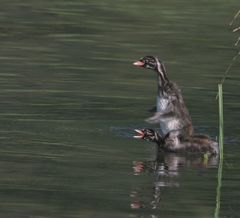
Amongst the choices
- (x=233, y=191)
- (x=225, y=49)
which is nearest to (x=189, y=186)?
(x=233, y=191)

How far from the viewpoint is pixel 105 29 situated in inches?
1081

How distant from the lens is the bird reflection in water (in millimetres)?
12329

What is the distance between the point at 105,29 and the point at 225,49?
2.94 m

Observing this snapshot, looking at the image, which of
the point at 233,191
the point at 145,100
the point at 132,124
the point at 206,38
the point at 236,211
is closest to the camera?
the point at 236,211

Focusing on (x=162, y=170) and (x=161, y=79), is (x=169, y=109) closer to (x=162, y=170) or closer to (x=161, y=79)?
(x=161, y=79)

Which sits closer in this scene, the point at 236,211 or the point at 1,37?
the point at 236,211

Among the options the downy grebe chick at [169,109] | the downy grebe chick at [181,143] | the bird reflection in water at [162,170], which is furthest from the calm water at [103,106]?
the downy grebe chick at [169,109]

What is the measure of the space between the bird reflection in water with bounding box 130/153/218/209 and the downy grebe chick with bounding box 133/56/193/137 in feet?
2.56

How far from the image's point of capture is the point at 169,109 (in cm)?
1691

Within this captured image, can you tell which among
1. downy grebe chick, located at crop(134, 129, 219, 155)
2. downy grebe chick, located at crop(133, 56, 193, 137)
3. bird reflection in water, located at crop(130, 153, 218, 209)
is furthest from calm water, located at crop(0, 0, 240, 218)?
downy grebe chick, located at crop(133, 56, 193, 137)

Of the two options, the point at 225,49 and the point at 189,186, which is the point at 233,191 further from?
the point at 225,49

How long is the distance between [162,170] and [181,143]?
156cm

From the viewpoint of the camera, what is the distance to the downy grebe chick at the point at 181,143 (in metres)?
15.7

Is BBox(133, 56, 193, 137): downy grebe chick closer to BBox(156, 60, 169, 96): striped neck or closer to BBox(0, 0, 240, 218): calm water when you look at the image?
BBox(156, 60, 169, 96): striped neck
